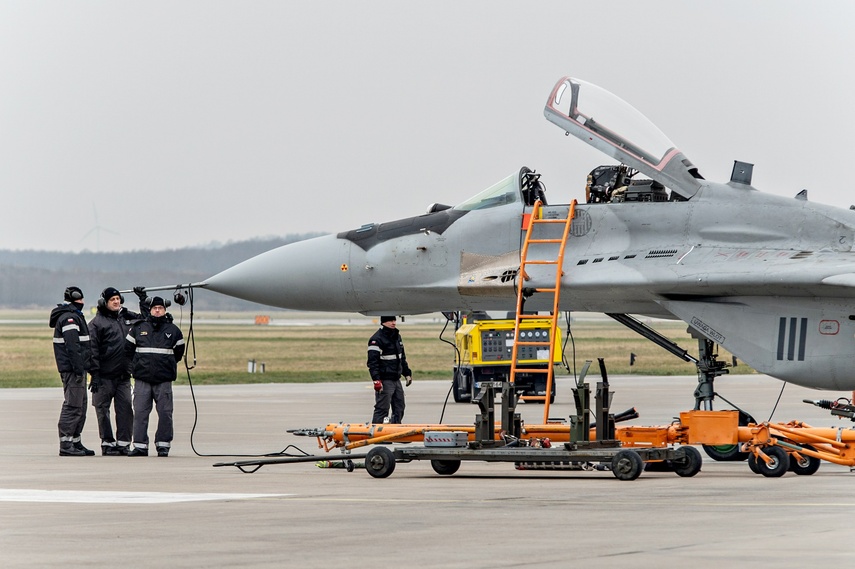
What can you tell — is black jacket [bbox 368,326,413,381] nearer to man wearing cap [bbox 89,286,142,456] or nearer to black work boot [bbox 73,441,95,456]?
man wearing cap [bbox 89,286,142,456]

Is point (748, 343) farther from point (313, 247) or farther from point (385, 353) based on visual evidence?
point (385, 353)

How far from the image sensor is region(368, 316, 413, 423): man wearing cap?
1764 cm

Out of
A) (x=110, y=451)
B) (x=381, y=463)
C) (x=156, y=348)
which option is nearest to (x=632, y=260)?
(x=381, y=463)

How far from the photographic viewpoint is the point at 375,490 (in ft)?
35.4

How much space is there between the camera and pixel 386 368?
702 inches

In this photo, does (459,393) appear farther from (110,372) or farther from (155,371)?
(155,371)

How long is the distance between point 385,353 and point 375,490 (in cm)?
704

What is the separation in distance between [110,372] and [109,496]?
5951mm

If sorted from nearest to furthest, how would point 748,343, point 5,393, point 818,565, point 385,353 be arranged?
1. point 818,565
2. point 748,343
3. point 385,353
4. point 5,393

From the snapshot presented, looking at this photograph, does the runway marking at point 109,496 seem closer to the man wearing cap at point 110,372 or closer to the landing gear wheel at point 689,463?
the landing gear wheel at point 689,463

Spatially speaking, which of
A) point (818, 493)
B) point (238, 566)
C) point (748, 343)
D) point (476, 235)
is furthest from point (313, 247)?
point (238, 566)

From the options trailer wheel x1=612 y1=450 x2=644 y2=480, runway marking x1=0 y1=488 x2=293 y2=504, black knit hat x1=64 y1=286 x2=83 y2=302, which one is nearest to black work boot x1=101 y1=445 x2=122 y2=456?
black knit hat x1=64 y1=286 x2=83 y2=302

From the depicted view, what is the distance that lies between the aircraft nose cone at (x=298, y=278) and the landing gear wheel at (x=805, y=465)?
4945 mm

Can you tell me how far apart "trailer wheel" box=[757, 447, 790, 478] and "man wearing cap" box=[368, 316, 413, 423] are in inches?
255
